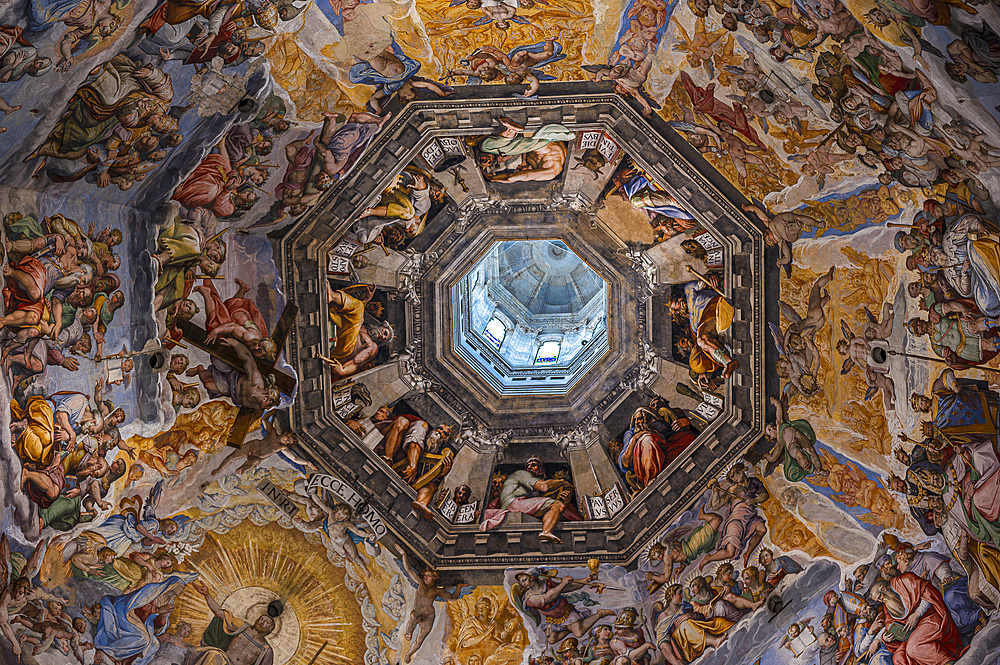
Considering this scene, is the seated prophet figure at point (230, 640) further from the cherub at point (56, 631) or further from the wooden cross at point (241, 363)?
the wooden cross at point (241, 363)

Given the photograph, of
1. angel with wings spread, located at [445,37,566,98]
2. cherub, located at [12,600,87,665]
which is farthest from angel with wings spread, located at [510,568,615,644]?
angel with wings spread, located at [445,37,566,98]

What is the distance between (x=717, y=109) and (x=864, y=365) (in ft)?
14.5

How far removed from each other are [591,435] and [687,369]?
7.39 feet

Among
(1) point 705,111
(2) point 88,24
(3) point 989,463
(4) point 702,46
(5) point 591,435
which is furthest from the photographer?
(5) point 591,435

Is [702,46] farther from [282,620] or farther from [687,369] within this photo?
[282,620]

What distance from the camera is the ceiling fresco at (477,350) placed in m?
9.37

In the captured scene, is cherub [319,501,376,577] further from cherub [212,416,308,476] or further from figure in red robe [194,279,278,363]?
figure in red robe [194,279,278,363]

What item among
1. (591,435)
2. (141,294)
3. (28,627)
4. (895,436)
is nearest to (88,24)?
(141,294)

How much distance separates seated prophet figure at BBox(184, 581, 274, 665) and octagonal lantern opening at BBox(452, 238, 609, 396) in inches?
238

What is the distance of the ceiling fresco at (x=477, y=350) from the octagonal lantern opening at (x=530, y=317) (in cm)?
31

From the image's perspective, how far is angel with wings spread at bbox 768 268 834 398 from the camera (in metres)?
11.6

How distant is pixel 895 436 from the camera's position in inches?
427

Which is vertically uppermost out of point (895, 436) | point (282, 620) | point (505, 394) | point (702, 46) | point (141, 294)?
point (702, 46)

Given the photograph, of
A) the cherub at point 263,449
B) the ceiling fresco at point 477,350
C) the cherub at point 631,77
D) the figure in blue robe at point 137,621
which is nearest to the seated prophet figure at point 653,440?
the ceiling fresco at point 477,350
